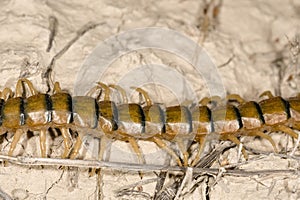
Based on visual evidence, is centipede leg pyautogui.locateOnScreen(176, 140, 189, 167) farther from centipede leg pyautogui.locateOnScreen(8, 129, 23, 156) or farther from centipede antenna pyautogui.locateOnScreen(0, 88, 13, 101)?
centipede antenna pyautogui.locateOnScreen(0, 88, 13, 101)

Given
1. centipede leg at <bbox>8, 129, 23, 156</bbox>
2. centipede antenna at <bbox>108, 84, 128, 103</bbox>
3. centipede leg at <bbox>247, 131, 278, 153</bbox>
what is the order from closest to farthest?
1. centipede leg at <bbox>8, 129, 23, 156</bbox>
2. centipede leg at <bbox>247, 131, 278, 153</bbox>
3. centipede antenna at <bbox>108, 84, 128, 103</bbox>

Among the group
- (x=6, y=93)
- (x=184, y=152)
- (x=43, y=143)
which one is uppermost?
(x=6, y=93)

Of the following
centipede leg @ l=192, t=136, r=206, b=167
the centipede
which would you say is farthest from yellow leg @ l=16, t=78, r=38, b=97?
centipede leg @ l=192, t=136, r=206, b=167

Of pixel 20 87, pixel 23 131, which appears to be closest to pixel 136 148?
pixel 23 131

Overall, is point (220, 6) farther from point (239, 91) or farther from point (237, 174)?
point (237, 174)

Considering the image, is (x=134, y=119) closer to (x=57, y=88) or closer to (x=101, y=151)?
(x=101, y=151)

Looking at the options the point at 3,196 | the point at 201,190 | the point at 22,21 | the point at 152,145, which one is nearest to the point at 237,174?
the point at 201,190
